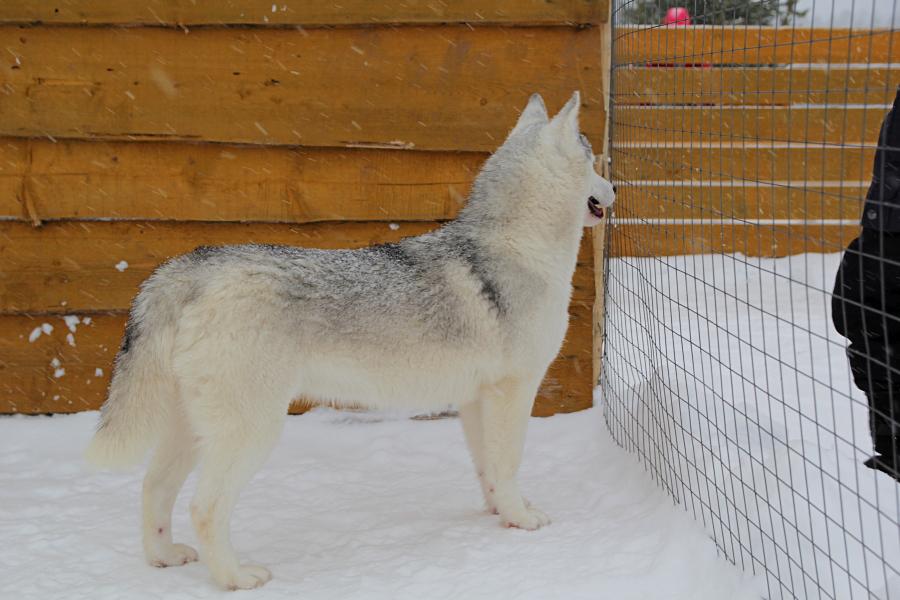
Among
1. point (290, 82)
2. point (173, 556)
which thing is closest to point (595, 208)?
point (290, 82)

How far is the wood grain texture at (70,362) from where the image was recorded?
5059mm

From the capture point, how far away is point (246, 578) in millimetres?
3223

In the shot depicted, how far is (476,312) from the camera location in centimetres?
365

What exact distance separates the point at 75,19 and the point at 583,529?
3.85m

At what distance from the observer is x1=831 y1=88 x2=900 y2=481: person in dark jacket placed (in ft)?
9.69

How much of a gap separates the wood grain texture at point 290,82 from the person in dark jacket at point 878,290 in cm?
199

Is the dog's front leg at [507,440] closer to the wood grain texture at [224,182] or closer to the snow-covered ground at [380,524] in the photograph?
the snow-covered ground at [380,524]

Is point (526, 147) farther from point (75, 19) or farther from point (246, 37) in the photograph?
point (75, 19)

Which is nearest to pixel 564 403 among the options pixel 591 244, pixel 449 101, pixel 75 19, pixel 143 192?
pixel 591 244

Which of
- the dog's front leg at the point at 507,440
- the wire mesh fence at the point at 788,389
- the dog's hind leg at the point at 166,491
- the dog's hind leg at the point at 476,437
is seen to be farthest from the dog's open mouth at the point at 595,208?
the dog's hind leg at the point at 166,491

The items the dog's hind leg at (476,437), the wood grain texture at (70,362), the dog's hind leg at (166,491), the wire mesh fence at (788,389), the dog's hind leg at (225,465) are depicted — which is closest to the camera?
the wire mesh fence at (788,389)

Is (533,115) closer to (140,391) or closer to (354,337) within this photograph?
(354,337)

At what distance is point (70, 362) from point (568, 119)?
3328mm

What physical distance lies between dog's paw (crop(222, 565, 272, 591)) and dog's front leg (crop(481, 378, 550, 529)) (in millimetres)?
1059
